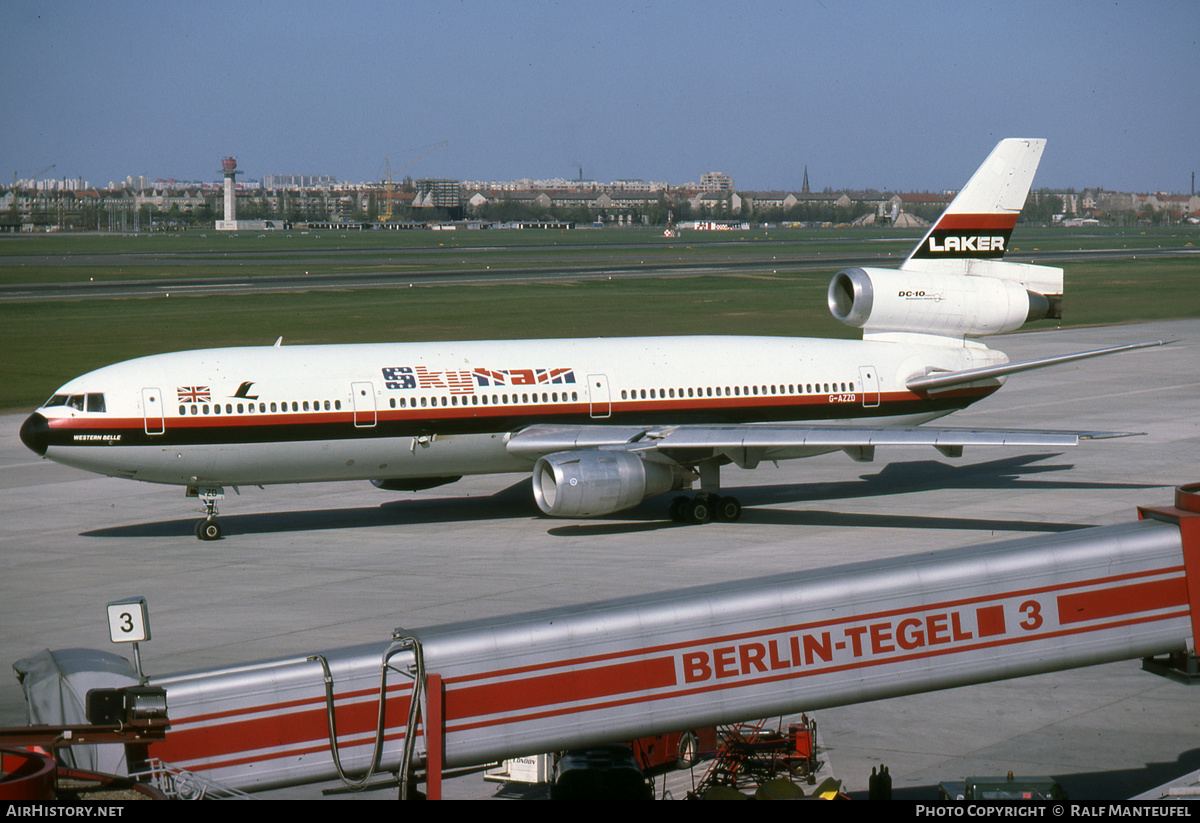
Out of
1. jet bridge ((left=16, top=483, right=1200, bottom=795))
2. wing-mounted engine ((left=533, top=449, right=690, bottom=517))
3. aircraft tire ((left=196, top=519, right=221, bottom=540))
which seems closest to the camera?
jet bridge ((left=16, top=483, right=1200, bottom=795))

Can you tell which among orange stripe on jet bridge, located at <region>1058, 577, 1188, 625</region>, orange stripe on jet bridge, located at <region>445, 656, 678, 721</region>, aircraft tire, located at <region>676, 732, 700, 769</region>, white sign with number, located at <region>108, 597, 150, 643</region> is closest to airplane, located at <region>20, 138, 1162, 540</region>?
aircraft tire, located at <region>676, 732, 700, 769</region>

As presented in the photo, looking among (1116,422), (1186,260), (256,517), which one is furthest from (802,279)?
(256,517)

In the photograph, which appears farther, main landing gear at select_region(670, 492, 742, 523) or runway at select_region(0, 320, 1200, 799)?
main landing gear at select_region(670, 492, 742, 523)

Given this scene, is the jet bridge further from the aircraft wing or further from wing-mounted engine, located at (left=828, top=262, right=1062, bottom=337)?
wing-mounted engine, located at (left=828, top=262, right=1062, bottom=337)

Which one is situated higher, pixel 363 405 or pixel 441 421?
pixel 363 405

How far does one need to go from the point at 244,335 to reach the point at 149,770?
62.2 metres

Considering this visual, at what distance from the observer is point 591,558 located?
2727 cm

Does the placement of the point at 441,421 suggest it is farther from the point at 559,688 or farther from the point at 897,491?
the point at 559,688

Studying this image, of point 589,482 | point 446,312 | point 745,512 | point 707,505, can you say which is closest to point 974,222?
point 745,512

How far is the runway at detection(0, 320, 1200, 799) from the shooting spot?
17078 millimetres

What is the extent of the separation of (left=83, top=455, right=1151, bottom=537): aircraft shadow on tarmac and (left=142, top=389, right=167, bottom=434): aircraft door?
3.17 metres

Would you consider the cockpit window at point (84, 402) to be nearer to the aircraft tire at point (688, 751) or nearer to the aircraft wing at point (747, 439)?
the aircraft wing at point (747, 439)

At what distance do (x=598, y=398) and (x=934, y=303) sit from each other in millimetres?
9502

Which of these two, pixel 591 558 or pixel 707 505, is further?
pixel 707 505
